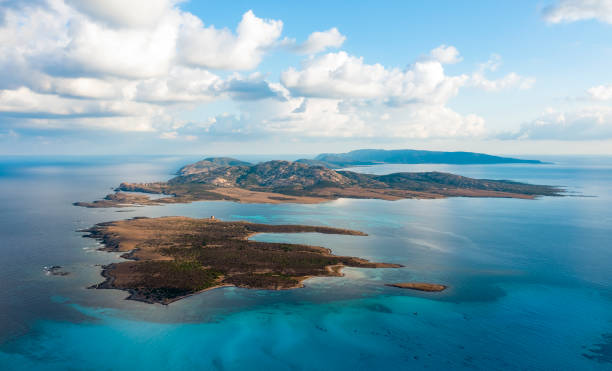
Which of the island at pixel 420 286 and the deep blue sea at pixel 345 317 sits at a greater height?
the island at pixel 420 286

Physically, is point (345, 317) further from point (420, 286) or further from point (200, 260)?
point (200, 260)

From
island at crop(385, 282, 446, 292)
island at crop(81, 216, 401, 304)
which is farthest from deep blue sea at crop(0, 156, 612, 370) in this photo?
island at crop(81, 216, 401, 304)

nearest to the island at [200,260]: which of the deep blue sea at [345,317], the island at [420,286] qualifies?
the deep blue sea at [345,317]

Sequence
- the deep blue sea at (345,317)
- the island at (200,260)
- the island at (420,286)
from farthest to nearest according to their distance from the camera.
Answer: the island at (200,260)
the island at (420,286)
the deep blue sea at (345,317)

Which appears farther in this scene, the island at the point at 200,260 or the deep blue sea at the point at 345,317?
the island at the point at 200,260

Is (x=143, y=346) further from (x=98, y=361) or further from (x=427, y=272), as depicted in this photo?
(x=427, y=272)

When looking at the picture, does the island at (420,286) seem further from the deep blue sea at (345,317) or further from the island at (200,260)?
the island at (200,260)

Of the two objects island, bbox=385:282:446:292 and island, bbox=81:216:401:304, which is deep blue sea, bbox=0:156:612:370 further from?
island, bbox=81:216:401:304

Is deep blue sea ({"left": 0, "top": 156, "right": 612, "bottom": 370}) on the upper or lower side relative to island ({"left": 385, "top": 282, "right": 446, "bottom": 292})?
lower

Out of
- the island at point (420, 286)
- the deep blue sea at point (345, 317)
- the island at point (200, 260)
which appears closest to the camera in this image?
the deep blue sea at point (345, 317)
